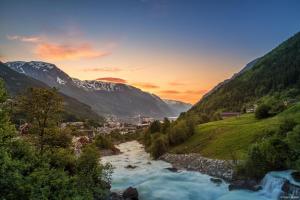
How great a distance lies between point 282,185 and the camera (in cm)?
5509

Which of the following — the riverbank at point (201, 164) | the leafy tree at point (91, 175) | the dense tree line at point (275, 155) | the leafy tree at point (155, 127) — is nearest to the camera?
the leafy tree at point (91, 175)

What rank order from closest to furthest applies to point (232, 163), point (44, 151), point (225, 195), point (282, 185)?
point (44, 151)
point (282, 185)
point (225, 195)
point (232, 163)

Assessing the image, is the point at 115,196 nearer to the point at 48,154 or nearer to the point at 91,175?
the point at 91,175

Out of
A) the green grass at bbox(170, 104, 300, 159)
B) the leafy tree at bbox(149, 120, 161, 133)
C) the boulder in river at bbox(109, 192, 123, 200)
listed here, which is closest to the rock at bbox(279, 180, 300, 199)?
the green grass at bbox(170, 104, 300, 159)

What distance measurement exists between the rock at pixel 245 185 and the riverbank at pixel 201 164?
709 cm

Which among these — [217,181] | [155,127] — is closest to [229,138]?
[217,181]

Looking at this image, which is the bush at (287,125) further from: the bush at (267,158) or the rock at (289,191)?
the rock at (289,191)

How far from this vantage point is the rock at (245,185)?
62094 mm

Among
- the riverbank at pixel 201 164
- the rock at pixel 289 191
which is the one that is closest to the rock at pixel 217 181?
the riverbank at pixel 201 164

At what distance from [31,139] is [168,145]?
85.2 meters

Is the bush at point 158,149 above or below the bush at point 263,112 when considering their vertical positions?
below

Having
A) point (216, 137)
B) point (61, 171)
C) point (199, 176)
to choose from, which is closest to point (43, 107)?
point (61, 171)

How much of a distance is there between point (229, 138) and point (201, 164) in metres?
14.5

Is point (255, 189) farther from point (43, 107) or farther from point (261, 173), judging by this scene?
point (43, 107)
